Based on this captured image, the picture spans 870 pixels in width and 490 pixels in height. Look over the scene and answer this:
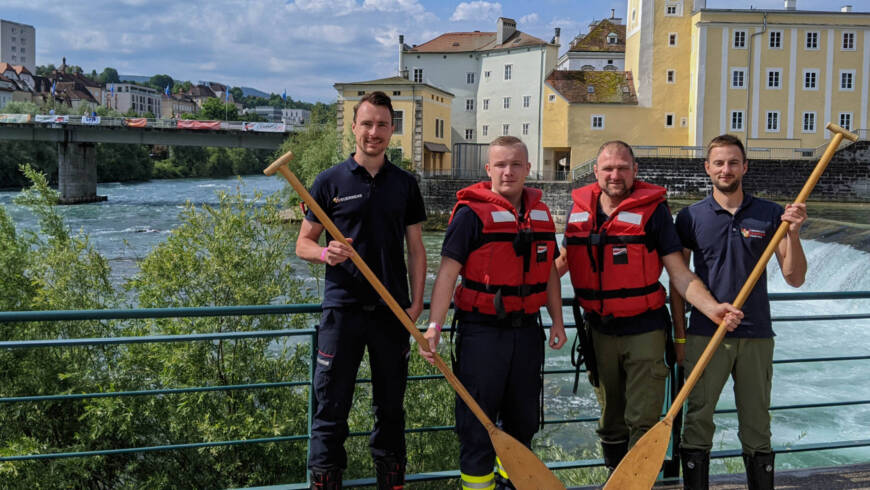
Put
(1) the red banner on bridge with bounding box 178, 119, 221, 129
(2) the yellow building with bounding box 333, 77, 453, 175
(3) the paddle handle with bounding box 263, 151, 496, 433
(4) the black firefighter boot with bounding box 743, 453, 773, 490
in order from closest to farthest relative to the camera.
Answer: (3) the paddle handle with bounding box 263, 151, 496, 433, (4) the black firefighter boot with bounding box 743, 453, 773, 490, (2) the yellow building with bounding box 333, 77, 453, 175, (1) the red banner on bridge with bounding box 178, 119, 221, 129

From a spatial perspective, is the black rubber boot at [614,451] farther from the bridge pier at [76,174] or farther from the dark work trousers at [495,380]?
the bridge pier at [76,174]

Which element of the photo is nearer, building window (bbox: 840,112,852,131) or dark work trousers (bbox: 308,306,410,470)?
dark work trousers (bbox: 308,306,410,470)

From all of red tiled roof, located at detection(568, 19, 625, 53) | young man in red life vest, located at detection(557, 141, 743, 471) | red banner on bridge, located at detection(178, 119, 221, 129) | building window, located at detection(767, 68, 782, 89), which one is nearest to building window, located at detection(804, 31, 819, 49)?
building window, located at detection(767, 68, 782, 89)

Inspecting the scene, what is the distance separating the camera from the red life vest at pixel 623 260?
10.9 feet

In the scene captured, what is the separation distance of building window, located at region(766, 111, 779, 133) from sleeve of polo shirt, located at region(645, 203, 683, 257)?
4622cm

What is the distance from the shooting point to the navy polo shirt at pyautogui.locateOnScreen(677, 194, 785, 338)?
3.34 m

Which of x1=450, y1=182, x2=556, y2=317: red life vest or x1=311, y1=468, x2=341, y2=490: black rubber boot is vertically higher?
x1=450, y1=182, x2=556, y2=317: red life vest

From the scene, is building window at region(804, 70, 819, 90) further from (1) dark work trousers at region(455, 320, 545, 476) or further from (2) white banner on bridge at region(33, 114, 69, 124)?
(1) dark work trousers at region(455, 320, 545, 476)

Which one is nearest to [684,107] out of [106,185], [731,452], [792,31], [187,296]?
[792,31]

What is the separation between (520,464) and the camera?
3.19 metres

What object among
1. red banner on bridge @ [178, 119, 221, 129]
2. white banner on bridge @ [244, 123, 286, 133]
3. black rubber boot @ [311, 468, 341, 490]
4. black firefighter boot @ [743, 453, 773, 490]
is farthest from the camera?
white banner on bridge @ [244, 123, 286, 133]

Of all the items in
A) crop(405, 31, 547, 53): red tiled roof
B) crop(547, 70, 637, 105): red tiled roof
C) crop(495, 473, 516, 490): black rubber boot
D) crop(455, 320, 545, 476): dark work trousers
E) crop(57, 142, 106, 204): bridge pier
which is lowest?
crop(495, 473, 516, 490): black rubber boot

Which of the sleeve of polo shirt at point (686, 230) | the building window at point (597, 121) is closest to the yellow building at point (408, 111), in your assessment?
the building window at point (597, 121)

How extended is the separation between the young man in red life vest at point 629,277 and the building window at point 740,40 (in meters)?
46.2
